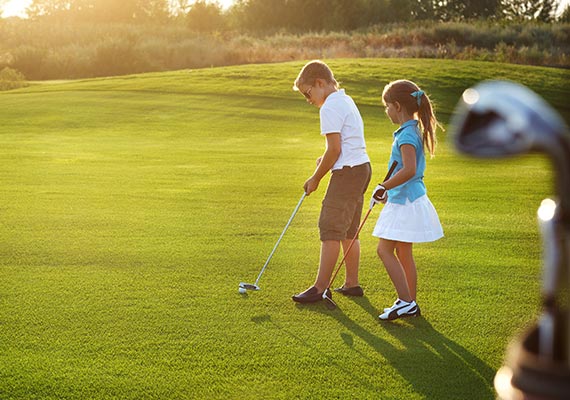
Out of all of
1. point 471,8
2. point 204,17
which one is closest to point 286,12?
point 204,17

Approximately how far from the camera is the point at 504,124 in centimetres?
66

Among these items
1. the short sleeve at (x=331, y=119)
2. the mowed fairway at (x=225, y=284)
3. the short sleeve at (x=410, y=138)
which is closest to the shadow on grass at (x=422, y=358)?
the mowed fairway at (x=225, y=284)

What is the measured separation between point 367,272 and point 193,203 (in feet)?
14.1

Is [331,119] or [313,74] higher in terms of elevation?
[313,74]

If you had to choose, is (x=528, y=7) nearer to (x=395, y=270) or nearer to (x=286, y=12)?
(x=286, y=12)

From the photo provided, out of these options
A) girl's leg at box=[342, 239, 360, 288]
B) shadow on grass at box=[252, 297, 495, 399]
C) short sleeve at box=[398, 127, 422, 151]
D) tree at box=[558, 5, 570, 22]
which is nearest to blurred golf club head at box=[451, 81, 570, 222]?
shadow on grass at box=[252, 297, 495, 399]

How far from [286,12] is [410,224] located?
68.6 metres

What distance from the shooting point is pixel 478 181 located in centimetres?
1418

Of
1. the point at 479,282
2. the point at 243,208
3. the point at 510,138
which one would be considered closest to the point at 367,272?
the point at 479,282

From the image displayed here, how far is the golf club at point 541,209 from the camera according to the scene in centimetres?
62

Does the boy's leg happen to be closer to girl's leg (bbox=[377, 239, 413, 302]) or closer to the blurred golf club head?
girl's leg (bbox=[377, 239, 413, 302])

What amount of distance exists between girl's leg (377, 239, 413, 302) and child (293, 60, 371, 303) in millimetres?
549

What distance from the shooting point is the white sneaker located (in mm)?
5855

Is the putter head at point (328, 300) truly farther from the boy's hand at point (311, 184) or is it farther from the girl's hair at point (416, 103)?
the girl's hair at point (416, 103)
